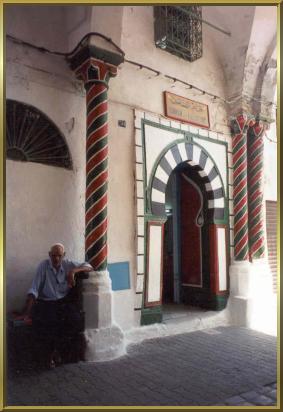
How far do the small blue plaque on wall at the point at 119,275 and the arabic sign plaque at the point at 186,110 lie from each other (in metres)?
2.54

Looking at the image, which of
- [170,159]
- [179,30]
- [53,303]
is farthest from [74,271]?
[179,30]

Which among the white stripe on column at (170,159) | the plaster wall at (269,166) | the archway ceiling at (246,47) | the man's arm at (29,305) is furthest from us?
the plaster wall at (269,166)

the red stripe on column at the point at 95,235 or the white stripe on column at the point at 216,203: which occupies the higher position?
the white stripe on column at the point at 216,203

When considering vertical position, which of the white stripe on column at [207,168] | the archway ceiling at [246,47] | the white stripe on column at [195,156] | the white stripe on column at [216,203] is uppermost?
the archway ceiling at [246,47]

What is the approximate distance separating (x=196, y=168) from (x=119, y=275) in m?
2.45

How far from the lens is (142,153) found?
211 inches

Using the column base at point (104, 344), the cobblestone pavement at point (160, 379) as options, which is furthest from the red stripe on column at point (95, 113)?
the cobblestone pavement at point (160, 379)

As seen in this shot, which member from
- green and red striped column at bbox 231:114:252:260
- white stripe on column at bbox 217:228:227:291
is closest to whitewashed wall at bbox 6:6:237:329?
green and red striped column at bbox 231:114:252:260

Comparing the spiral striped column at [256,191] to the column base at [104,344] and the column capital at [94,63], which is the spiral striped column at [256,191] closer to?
the column capital at [94,63]

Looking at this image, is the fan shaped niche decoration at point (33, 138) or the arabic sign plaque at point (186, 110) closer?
the fan shaped niche decoration at point (33, 138)

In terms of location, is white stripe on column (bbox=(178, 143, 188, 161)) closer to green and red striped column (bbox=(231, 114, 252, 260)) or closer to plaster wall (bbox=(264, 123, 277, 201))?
green and red striped column (bbox=(231, 114, 252, 260))

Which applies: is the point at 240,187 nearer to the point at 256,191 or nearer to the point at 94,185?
the point at 256,191

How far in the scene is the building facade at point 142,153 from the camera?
4402mm

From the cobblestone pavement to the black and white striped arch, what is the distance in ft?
6.85
